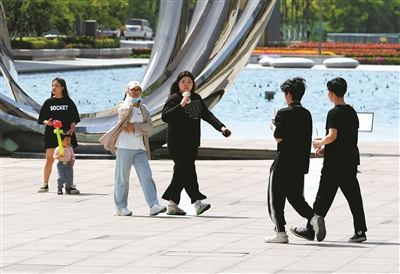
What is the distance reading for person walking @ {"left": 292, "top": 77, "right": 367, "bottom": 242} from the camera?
7.61 metres

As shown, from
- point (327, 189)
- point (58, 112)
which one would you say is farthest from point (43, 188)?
point (327, 189)

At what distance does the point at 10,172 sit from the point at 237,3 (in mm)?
3776

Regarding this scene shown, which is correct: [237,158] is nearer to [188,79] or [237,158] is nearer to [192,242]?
[188,79]

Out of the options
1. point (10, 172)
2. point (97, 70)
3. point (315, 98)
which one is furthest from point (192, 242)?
point (97, 70)

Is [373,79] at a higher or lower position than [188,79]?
lower

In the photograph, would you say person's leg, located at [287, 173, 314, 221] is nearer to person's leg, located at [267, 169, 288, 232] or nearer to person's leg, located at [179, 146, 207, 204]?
person's leg, located at [267, 169, 288, 232]

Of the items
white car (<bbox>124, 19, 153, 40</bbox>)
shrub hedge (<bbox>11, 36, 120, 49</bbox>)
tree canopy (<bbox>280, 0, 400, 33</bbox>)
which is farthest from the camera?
tree canopy (<bbox>280, 0, 400, 33</bbox>)

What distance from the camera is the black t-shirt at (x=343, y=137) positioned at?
24.9ft

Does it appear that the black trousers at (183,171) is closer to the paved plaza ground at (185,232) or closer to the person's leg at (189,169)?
the person's leg at (189,169)

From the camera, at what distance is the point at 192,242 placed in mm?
7727

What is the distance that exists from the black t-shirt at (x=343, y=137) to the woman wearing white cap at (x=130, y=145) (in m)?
1.94

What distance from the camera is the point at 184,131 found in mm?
9016

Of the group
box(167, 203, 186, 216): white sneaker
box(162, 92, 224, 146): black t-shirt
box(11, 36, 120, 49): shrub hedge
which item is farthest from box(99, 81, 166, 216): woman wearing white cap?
box(11, 36, 120, 49): shrub hedge

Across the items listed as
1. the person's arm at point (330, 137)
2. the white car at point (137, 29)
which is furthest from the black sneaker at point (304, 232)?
the white car at point (137, 29)
